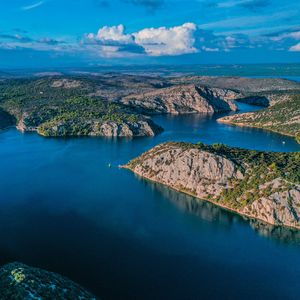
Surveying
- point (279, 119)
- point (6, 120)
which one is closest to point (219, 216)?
point (279, 119)

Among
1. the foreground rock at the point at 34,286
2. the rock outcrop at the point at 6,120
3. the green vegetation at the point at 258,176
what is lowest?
the rock outcrop at the point at 6,120

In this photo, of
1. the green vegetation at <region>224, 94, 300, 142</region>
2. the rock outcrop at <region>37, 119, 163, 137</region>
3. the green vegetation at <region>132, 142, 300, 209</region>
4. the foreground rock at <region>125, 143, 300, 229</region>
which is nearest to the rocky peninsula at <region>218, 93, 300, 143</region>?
the green vegetation at <region>224, 94, 300, 142</region>

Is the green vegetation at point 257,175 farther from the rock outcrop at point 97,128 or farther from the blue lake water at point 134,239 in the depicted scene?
the rock outcrop at point 97,128

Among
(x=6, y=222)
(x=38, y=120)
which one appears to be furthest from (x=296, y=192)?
(x=38, y=120)

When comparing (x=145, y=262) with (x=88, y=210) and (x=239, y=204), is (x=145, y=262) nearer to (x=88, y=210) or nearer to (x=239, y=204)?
(x=88, y=210)

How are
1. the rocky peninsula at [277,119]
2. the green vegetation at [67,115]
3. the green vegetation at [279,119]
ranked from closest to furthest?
the green vegetation at [67,115], the green vegetation at [279,119], the rocky peninsula at [277,119]

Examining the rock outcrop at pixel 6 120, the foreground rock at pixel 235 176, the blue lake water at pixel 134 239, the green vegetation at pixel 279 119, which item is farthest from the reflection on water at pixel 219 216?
the rock outcrop at pixel 6 120
